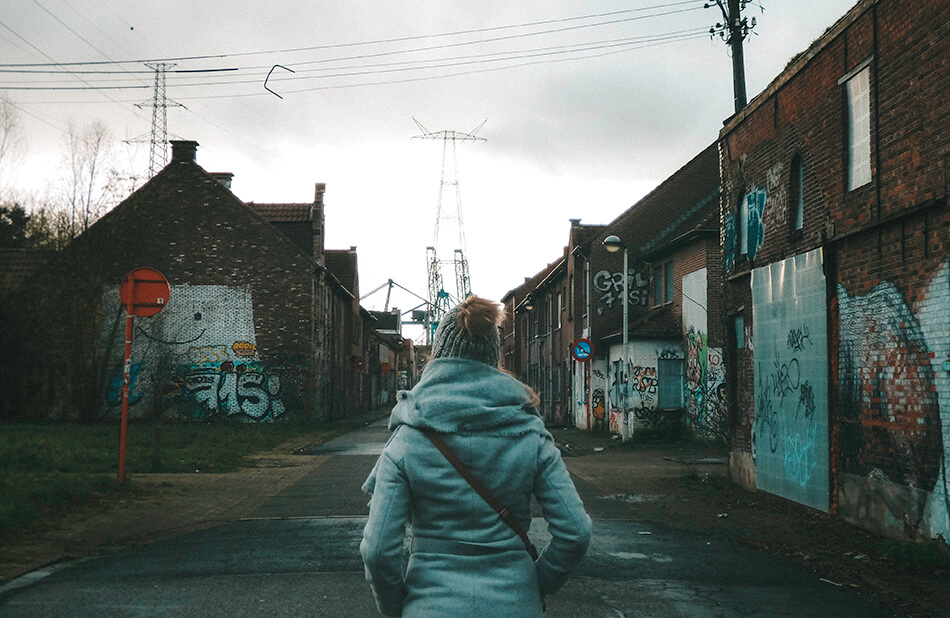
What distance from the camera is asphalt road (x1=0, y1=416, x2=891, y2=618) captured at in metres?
5.46

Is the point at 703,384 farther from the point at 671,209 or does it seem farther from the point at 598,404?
the point at 671,209

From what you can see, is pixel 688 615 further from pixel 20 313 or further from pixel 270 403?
pixel 20 313

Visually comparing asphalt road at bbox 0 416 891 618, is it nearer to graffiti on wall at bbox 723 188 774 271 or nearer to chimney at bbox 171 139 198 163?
graffiti on wall at bbox 723 188 774 271

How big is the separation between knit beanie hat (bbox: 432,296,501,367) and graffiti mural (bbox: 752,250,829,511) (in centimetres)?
820

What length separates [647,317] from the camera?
1039 inches

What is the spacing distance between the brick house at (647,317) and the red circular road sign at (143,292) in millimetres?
11155

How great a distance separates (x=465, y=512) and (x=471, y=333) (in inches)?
21.8

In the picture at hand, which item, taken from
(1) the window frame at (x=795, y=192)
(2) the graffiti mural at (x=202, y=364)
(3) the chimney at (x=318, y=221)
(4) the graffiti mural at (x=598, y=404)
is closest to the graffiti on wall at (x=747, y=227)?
(1) the window frame at (x=795, y=192)

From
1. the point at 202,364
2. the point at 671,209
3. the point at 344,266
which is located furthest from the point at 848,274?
the point at 344,266

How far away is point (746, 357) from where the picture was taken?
12992 millimetres

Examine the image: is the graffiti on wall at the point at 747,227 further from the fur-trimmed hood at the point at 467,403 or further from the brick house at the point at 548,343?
the brick house at the point at 548,343

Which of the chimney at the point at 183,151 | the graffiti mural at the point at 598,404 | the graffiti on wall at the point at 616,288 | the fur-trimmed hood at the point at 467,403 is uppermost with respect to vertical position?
the chimney at the point at 183,151

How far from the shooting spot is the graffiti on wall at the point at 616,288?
28703mm

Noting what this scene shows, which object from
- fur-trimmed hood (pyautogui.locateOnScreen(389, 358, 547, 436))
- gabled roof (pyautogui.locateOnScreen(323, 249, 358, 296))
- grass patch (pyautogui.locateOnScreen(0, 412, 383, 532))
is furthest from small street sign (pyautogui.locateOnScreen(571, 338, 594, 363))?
gabled roof (pyautogui.locateOnScreen(323, 249, 358, 296))
